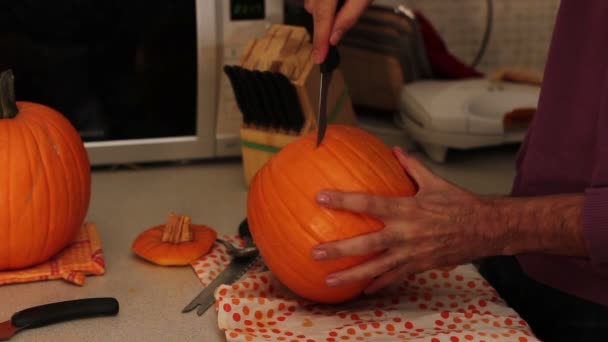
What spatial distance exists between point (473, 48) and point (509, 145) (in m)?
0.35

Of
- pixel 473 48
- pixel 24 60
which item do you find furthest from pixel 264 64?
pixel 473 48

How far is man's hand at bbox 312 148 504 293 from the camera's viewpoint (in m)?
0.93

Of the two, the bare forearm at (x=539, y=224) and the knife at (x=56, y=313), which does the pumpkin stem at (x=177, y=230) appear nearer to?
the knife at (x=56, y=313)

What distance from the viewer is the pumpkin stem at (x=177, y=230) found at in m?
1.17

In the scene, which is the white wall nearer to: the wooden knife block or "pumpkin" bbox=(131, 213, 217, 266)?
the wooden knife block

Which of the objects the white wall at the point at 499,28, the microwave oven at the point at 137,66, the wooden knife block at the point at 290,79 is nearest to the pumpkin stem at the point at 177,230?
the wooden knife block at the point at 290,79

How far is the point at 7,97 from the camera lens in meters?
1.06

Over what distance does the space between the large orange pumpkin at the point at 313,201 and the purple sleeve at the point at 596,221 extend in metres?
0.21

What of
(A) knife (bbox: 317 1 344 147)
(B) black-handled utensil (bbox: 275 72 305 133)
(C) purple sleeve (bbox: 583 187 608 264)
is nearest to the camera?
(C) purple sleeve (bbox: 583 187 608 264)

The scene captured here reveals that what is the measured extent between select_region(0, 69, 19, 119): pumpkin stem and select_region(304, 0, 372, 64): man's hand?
399 mm

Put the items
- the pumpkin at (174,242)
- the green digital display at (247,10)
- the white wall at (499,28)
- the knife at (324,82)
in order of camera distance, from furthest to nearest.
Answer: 1. the white wall at (499,28)
2. the green digital display at (247,10)
3. the pumpkin at (174,242)
4. the knife at (324,82)

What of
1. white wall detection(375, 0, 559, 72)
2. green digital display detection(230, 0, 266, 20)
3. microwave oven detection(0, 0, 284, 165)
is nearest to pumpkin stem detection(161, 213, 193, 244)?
microwave oven detection(0, 0, 284, 165)

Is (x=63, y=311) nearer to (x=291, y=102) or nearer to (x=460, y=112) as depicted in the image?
(x=291, y=102)

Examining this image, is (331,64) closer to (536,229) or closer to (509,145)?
(536,229)
